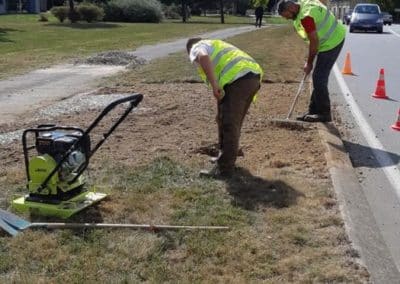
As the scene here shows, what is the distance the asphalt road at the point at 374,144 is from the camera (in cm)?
526

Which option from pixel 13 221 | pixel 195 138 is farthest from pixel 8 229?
pixel 195 138

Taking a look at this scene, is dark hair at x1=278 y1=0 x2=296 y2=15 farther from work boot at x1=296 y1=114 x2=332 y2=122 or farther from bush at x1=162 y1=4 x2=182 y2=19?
bush at x1=162 y1=4 x2=182 y2=19

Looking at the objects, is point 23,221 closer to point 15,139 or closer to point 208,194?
point 208,194

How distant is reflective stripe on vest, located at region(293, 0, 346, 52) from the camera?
833 cm

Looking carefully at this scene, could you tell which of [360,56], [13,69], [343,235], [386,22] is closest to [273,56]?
[360,56]

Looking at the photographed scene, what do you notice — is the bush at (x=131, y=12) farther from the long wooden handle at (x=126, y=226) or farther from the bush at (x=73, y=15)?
the long wooden handle at (x=126, y=226)

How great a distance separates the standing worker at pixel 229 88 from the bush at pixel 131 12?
51.6 meters

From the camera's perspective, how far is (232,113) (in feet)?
20.0

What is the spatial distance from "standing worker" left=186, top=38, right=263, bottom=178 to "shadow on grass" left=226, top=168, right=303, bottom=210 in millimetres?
210

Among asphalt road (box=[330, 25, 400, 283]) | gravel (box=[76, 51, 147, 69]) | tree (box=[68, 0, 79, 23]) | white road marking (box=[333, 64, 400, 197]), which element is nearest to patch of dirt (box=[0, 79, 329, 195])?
asphalt road (box=[330, 25, 400, 283])

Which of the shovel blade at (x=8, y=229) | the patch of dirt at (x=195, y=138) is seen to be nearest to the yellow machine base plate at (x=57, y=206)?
the shovel blade at (x=8, y=229)

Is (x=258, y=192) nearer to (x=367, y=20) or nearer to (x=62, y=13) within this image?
(x=367, y=20)

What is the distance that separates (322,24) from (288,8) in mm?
633

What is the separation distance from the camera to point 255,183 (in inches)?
235
